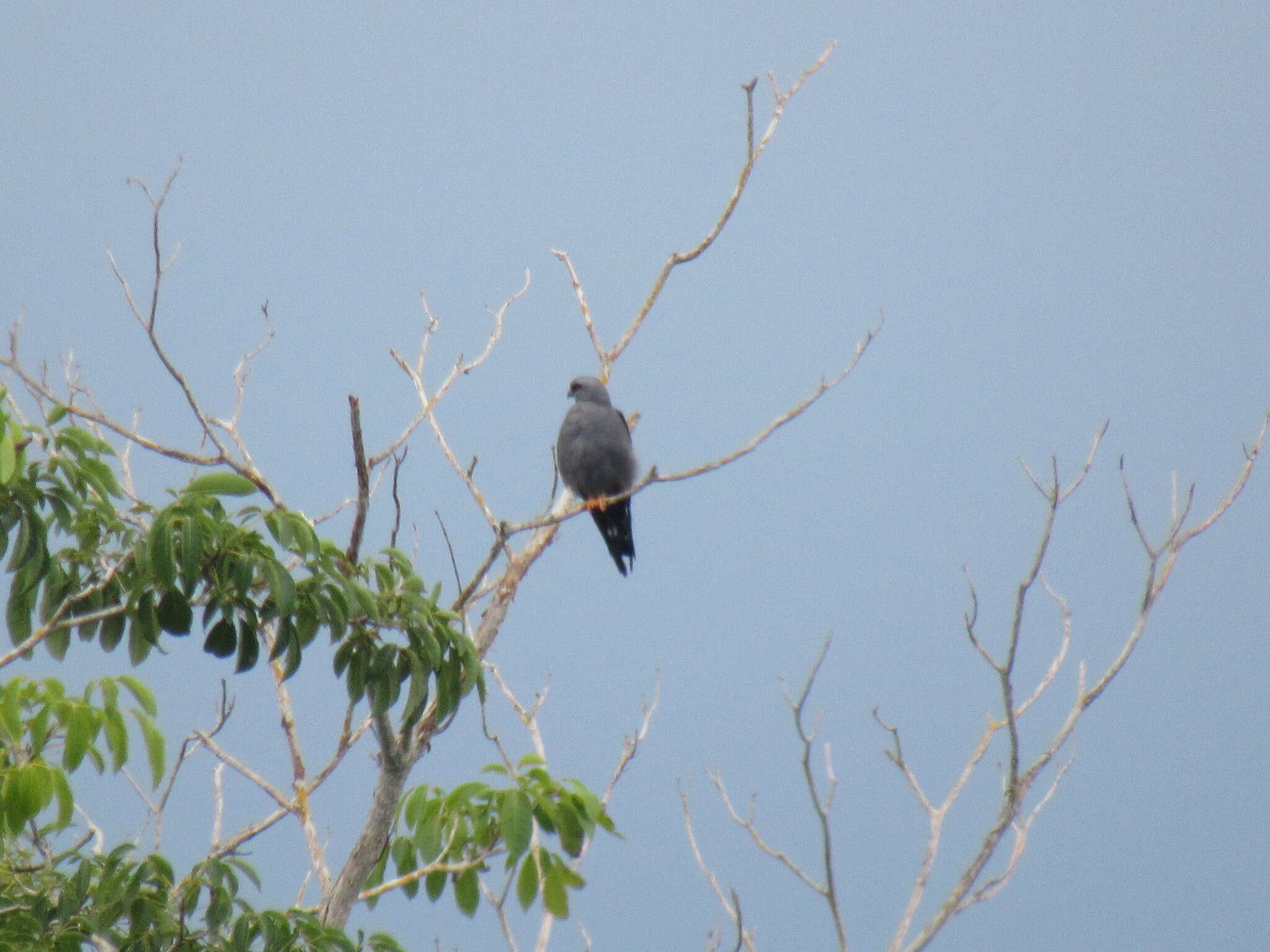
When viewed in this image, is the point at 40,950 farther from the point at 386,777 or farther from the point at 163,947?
the point at 386,777

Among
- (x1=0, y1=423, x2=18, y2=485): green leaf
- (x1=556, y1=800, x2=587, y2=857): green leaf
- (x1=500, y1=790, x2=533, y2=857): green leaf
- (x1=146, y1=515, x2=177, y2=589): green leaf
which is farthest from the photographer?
(x1=556, y1=800, x2=587, y2=857): green leaf

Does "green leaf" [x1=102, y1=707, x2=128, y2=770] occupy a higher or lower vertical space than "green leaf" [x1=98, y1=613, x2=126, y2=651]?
lower

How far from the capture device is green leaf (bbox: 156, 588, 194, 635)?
2105 mm

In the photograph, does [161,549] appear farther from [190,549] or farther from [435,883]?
[435,883]

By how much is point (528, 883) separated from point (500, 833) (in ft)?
0.46

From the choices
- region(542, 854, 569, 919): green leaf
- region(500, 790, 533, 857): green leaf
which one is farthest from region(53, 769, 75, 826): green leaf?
region(542, 854, 569, 919): green leaf

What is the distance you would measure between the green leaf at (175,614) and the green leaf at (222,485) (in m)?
0.19

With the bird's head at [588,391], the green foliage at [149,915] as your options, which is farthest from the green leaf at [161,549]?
the bird's head at [588,391]

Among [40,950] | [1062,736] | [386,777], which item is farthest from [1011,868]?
[40,950]

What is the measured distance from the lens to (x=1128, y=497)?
7.50 ft

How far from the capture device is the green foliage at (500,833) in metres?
2.35

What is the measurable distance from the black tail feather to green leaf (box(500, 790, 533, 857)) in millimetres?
3043

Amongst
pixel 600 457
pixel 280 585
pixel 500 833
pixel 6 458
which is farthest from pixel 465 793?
pixel 600 457

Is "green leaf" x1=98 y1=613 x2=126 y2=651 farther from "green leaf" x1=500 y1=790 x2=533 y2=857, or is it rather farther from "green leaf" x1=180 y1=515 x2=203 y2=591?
"green leaf" x1=500 y1=790 x2=533 y2=857
